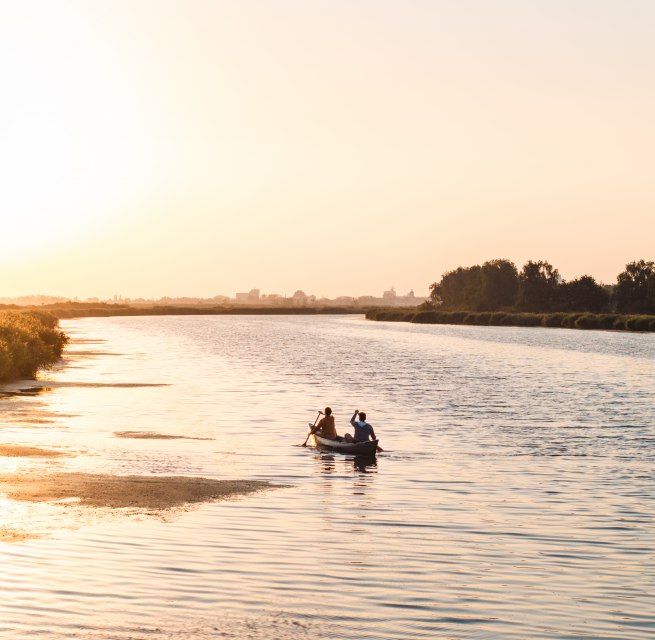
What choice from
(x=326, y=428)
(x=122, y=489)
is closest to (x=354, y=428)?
(x=326, y=428)

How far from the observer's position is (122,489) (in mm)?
25156

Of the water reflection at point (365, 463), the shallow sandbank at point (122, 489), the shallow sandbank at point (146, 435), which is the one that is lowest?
the water reflection at point (365, 463)

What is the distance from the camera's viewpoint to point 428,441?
38031mm

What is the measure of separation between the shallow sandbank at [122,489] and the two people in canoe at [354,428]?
21.1 ft

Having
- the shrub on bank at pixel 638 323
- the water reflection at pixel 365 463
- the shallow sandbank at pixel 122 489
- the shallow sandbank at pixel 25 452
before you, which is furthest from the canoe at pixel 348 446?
the shrub on bank at pixel 638 323

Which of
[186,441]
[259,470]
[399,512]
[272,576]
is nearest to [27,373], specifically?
[186,441]

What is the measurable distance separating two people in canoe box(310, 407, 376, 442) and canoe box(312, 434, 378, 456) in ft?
0.55

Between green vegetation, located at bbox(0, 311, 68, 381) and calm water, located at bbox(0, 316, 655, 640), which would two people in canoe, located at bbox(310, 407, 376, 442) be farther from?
green vegetation, located at bbox(0, 311, 68, 381)

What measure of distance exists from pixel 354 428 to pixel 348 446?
1.17 meters

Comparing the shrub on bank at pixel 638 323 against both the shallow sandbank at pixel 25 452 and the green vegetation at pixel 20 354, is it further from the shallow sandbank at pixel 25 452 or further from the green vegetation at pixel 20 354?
the shallow sandbank at pixel 25 452

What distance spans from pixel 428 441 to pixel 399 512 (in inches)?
597

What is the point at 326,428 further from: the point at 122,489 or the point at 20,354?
the point at 20,354

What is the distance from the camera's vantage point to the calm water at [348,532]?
1440cm

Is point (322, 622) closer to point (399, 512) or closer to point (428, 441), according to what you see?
point (399, 512)
